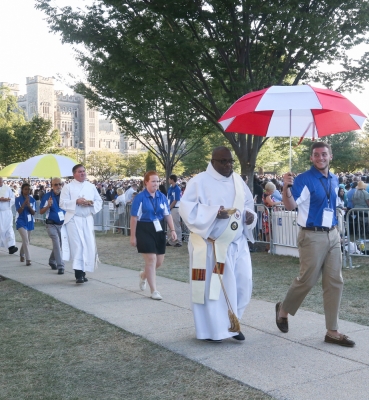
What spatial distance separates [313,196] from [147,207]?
3.21 meters

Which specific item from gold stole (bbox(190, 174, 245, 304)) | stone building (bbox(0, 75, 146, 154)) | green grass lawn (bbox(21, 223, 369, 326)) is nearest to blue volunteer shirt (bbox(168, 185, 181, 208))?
green grass lawn (bbox(21, 223, 369, 326))

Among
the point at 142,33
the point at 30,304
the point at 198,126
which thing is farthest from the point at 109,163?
the point at 30,304

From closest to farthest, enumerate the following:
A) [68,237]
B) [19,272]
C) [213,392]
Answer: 1. [213,392]
2. [68,237]
3. [19,272]

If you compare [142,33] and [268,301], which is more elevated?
[142,33]

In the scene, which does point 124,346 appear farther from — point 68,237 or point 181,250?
point 181,250

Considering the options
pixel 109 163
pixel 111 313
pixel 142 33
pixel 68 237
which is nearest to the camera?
pixel 111 313

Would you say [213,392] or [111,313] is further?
[111,313]

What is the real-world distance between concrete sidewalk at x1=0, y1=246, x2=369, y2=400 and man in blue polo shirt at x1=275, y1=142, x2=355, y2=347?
0.41 metres

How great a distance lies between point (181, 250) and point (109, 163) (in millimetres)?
85975

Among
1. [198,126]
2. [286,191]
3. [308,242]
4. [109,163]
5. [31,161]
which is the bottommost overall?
[308,242]

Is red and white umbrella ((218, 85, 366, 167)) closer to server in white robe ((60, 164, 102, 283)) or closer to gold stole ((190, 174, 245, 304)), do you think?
gold stole ((190, 174, 245, 304))

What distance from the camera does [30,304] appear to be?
27.2 feet

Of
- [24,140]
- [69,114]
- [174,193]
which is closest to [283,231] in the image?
[174,193]

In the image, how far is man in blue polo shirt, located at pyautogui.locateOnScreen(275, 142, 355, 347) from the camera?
18.6 feet
